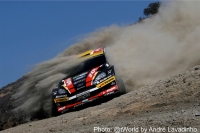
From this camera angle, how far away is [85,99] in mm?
13008

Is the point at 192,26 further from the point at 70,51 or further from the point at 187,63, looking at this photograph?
the point at 70,51

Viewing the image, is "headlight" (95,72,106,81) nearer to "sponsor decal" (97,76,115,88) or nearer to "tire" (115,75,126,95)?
"sponsor decal" (97,76,115,88)

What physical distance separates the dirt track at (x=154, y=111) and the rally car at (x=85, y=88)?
6.28 feet

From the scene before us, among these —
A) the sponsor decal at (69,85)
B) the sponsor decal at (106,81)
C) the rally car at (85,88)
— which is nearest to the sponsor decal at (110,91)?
the rally car at (85,88)

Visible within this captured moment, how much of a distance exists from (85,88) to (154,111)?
15.9ft

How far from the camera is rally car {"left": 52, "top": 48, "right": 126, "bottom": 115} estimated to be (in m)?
13.0

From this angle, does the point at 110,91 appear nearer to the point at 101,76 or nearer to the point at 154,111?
the point at 101,76

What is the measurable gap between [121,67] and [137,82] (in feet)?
2.57

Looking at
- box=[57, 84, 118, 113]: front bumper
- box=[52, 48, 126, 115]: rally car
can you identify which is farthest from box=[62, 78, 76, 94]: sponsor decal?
box=[57, 84, 118, 113]: front bumper

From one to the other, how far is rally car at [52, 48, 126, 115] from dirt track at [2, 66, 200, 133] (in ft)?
6.28

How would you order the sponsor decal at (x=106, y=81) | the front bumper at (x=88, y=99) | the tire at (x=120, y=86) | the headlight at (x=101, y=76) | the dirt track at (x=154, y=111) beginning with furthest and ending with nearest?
the tire at (x=120, y=86), the headlight at (x=101, y=76), the sponsor decal at (x=106, y=81), the front bumper at (x=88, y=99), the dirt track at (x=154, y=111)

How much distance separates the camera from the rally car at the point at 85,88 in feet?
42.8

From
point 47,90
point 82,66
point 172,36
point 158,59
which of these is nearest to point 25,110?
point 47,90

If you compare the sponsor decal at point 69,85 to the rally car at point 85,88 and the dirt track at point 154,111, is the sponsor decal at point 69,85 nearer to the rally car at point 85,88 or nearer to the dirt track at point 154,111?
the rally car at point 85,88
